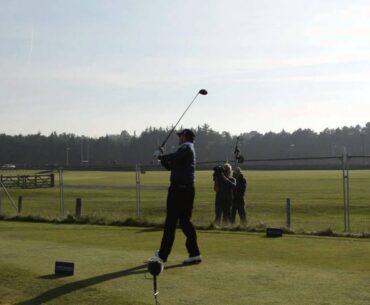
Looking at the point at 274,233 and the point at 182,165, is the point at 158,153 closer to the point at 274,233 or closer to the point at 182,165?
the point at 182,165

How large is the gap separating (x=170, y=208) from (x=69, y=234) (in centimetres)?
619

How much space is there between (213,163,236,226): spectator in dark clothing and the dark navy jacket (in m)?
8.49

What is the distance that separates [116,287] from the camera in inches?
303

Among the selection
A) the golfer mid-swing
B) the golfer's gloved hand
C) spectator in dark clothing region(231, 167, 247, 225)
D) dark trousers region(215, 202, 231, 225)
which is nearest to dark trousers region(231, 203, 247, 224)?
spectator in dark clothing region(231, 167, 247, 225)

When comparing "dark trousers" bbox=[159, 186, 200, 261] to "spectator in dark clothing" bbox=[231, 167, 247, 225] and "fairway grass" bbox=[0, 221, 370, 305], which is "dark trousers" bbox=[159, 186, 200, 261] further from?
"spectator in dark clothing" bbox=[231, 167, 247, 225]

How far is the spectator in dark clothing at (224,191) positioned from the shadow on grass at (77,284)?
861cm

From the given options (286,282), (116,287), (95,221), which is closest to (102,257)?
(116,287)

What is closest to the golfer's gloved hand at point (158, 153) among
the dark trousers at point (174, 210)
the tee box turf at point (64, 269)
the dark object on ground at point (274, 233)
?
the dark trousers at point (174, 210)

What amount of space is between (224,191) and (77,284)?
1080cm

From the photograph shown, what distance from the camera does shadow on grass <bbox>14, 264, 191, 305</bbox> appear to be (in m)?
7.18

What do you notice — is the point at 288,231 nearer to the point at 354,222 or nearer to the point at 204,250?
the point at 204,250

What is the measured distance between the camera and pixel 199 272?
8703 millimetres

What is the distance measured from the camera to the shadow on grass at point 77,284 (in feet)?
23.6

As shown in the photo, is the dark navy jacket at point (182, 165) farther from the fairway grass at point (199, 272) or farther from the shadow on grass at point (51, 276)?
the shadow on grass at point (51, 276)
